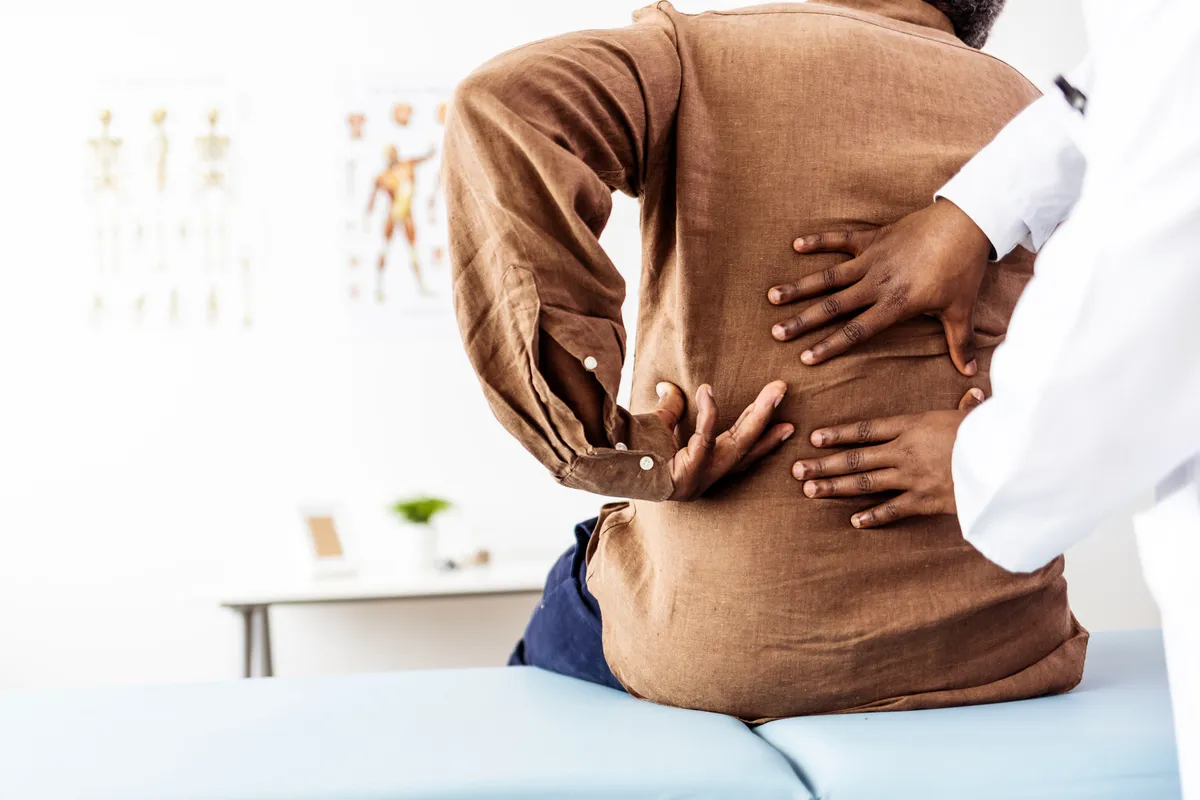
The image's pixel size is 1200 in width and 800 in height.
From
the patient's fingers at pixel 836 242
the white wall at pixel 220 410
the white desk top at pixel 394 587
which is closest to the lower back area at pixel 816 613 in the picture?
the patient's fingers at pixel 836 242

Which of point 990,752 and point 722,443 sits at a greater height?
point 722,443

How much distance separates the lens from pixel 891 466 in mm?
906

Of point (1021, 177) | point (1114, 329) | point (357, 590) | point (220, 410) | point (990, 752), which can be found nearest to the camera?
point (1114, 329)

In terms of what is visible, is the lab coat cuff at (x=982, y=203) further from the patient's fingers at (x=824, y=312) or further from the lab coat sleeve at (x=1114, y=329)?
the lab coat sleeve at (x=1114, y=329)

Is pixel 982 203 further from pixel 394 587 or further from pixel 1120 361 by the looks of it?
pixel 394 587

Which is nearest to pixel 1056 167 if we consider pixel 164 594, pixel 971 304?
pixel 971 304

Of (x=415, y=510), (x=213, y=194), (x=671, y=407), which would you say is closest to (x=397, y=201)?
(x=213, y=194)

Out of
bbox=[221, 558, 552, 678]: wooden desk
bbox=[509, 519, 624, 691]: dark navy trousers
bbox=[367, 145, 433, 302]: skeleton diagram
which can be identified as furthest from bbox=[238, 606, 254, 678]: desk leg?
bbox=[509, 519, 624, 691]: dark navy trousers

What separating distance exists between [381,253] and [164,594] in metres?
1.21

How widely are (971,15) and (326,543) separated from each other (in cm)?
216

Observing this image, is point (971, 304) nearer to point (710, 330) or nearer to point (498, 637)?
point (710, 330)

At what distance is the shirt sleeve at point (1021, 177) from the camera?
3.00 feet

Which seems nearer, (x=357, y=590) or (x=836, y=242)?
(x=836, y=242)

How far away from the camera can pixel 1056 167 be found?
93cm
